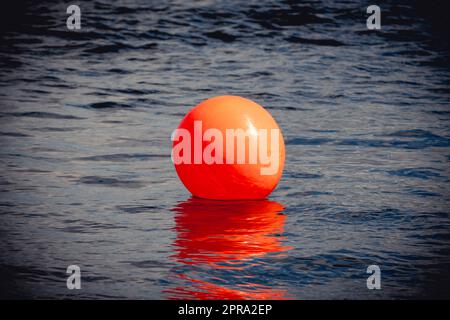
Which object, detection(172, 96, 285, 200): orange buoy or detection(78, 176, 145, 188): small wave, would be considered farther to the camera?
detection(78, 176, 145, 188): small wave

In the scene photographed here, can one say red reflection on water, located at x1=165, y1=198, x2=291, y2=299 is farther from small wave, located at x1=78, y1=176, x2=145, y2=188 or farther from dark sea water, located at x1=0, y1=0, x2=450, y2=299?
small wave, located at x1=78, y1=176, x2=145, y2=188

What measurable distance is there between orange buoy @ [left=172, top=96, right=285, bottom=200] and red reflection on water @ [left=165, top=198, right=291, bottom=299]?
0.21m

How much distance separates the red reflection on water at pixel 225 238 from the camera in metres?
5.76

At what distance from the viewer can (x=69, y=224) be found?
7.52m

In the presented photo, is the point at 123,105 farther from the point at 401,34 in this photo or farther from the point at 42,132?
the point at 401,34

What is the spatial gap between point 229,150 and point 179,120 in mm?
4747

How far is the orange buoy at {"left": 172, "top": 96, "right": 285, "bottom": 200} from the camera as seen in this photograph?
791 cm

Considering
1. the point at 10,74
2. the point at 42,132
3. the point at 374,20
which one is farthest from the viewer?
the point at 374,20

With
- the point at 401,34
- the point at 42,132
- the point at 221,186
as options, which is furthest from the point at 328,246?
the point at 401,34

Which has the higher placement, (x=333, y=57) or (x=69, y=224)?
(x=333, y=57)

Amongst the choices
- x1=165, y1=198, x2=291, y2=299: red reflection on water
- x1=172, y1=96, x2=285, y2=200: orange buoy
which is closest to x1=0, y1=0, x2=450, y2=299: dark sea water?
x1=165, y1=198, x2=291, y2=299: red reflection on water

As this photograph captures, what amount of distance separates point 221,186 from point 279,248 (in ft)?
4.97

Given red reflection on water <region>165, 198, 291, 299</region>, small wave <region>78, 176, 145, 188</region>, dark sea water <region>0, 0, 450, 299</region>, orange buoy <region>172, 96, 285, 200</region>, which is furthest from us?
small wave <region>78, 176, 145, 188</region>

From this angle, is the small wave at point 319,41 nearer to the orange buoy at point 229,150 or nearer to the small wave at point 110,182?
the small wave at point 110,182
